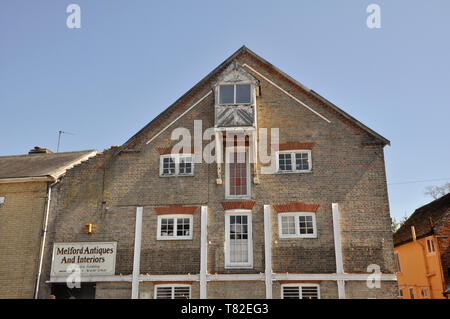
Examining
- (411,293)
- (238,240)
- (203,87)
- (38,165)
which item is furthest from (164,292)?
(411,293)

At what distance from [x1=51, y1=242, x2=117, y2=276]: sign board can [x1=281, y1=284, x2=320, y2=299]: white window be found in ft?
24.5

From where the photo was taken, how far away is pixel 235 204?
19.9m

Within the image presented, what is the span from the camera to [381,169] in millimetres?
19828

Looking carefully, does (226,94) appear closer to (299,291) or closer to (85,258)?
(299,291)

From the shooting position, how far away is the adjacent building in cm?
2438

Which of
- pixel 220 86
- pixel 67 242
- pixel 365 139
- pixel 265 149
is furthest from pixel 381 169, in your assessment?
pixel 67 242

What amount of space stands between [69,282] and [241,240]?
7.80 metres

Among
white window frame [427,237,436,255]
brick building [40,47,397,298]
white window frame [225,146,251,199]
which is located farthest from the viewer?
white window frame [427,237,436,255]

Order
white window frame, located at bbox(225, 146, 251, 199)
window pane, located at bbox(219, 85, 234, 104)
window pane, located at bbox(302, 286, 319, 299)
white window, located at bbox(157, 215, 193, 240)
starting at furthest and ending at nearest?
1. window pane, located at bbox(219, 85, 234, 104)
2. white window frame, located at bbox(225, 146, 251, 199)
3. white window, located at bbox(157, 215, 193, 240)
4. window pane, located at bbox(302, 286, 319, 299)

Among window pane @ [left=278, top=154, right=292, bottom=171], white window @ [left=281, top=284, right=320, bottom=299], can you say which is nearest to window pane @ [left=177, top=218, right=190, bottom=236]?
white window @ [left=281, top=284, right=320, bottom=299]

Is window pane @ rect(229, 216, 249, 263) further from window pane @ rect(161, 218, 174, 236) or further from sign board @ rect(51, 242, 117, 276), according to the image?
sign board @ rect(51, 242, 117, 276)

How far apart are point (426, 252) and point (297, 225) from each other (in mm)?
11356

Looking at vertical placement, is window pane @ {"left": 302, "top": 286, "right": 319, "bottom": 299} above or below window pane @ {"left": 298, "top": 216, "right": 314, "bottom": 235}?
below
